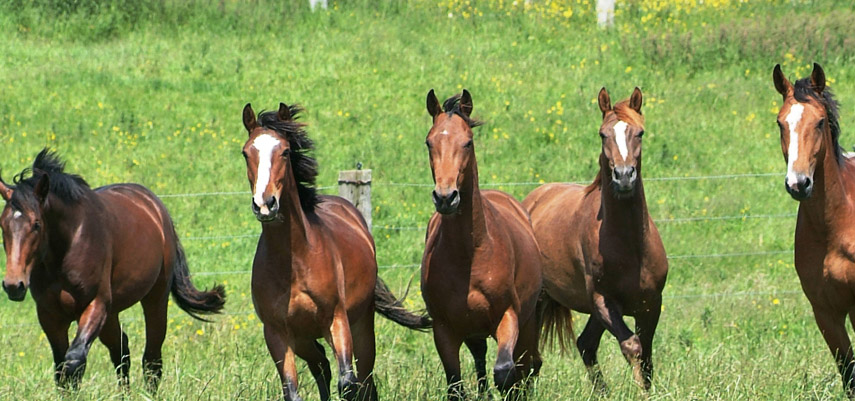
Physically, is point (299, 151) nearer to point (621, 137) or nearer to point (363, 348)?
point (363, 348)

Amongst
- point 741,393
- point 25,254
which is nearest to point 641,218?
point 741,393

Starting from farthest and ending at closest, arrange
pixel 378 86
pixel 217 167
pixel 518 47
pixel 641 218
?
1. pixel 518 47
2. pixel 378 86
3. pixel 217 167
4. pixel 641 218

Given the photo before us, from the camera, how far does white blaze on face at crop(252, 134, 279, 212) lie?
226 inches

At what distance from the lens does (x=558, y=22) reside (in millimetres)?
18812

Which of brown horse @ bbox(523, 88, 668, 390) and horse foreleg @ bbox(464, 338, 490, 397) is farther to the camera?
horse foreleg @ bbox(464, 338, 490, 397)

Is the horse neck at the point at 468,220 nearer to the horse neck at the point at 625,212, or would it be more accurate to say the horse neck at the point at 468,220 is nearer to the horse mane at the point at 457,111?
the horse mane at the point at 457,111

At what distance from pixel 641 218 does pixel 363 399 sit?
2.11 metres

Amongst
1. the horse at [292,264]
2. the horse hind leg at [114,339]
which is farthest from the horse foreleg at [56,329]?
the horse at [292,264]

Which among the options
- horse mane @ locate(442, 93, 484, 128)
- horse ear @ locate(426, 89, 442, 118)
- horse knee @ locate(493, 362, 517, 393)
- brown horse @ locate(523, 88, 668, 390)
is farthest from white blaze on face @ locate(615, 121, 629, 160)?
horse knee @ locate(493, 362, 517, 393)

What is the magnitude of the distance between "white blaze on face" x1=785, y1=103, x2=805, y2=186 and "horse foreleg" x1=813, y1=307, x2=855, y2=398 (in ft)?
3.47

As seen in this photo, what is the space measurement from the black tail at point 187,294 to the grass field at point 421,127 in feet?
1.41

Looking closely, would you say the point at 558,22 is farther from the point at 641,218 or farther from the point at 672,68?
the point at 641,218

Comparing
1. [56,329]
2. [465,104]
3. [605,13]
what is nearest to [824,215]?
[465,104]

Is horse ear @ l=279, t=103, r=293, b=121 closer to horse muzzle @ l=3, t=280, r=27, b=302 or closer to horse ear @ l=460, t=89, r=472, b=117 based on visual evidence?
horse ear @ l=460, t=89, r=472, b=117
